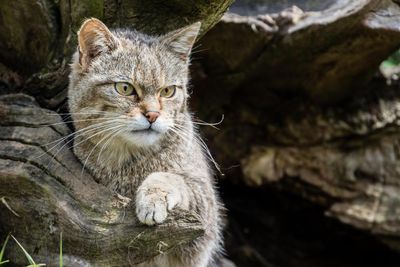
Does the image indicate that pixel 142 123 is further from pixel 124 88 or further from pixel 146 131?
pixel 124 88

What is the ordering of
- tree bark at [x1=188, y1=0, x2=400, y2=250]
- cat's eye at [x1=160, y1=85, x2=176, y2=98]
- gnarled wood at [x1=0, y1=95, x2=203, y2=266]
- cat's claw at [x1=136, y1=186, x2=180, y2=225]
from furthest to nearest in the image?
tree bark at [x1=188, y1=0, x2=400, y2=250]
cat's eye at [x1=160, y1=85, x2=176, y2=98]
gnarled wood at [x1=0, y1=95, x2=203, y2=266]
cat's claw at [x1=136, y1=186, x2=180, y2=225]

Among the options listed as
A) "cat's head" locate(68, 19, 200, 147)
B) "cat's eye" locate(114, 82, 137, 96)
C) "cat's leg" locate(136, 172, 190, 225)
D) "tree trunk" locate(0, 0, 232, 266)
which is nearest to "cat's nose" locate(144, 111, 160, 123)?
"cat's head" locate(68, 19, 200, 147)

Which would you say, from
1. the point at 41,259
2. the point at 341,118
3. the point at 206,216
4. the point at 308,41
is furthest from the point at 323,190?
the point at 41,259

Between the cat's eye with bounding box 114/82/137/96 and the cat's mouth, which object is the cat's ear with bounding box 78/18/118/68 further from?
the cat's mouth

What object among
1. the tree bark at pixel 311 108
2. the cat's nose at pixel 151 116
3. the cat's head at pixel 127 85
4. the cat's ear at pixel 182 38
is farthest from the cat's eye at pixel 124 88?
the tree bark at pixel 311 108

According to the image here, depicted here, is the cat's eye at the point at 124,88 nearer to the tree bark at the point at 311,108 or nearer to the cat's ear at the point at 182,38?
the cat's ear at the point at 182,38

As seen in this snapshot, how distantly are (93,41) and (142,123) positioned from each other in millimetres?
523

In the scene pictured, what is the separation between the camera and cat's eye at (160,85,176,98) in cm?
313

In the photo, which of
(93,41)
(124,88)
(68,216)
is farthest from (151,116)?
(68,216)

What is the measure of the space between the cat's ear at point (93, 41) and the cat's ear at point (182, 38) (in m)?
0.30

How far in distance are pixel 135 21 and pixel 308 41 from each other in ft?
3.74

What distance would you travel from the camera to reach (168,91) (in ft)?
10.4

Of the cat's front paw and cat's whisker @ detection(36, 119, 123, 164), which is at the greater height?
cat's whisker @ detection(36, 119, 123, 164)

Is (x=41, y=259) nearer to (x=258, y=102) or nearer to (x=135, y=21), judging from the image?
(x=135, y=21)
